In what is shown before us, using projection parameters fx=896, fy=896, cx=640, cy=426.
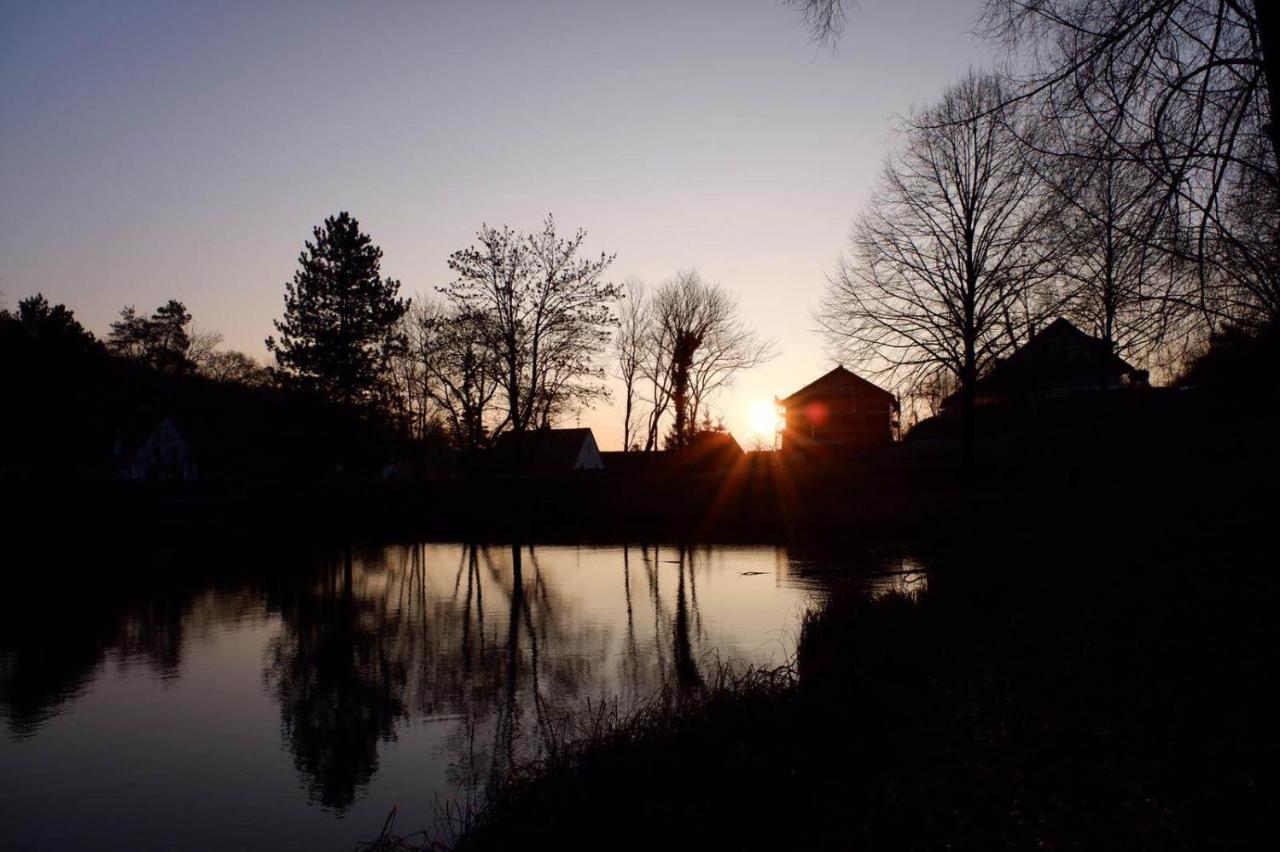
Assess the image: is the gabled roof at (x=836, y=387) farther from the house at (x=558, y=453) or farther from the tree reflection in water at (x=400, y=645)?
the tree reflection in water at (x=400, y=645)

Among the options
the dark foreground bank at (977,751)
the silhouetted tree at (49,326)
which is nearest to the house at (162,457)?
the silhouetted tree at (49,326)

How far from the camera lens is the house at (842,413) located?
2165 inches

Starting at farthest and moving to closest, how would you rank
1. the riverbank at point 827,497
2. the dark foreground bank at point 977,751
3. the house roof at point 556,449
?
the house roof at point 556,449, the riverbank at point 827,497, the dark foreground bank at point 977,751

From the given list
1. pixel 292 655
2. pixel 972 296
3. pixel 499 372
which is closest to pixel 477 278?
pixel 499 372

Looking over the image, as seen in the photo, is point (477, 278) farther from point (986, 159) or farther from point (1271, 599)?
point (1271, 599)

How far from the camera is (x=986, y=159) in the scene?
103ft

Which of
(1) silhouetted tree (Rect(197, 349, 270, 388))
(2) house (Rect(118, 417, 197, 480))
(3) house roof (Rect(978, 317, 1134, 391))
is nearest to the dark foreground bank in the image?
(3) house roof (Rect(978, 317, 1134, 391))

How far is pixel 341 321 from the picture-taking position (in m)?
52.6

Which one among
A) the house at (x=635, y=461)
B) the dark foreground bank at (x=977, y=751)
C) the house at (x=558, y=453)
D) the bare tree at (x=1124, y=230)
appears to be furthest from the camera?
the house at (x=558, y=453)

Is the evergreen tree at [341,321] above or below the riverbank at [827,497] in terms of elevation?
above

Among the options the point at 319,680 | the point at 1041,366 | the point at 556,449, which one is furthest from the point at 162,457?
the point at 1041,366

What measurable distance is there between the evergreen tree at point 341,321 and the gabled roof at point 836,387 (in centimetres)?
2497

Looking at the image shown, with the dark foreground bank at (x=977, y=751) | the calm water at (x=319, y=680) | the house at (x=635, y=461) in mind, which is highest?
the house at (x=635, y=461)

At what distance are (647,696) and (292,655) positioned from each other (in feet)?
26.2
